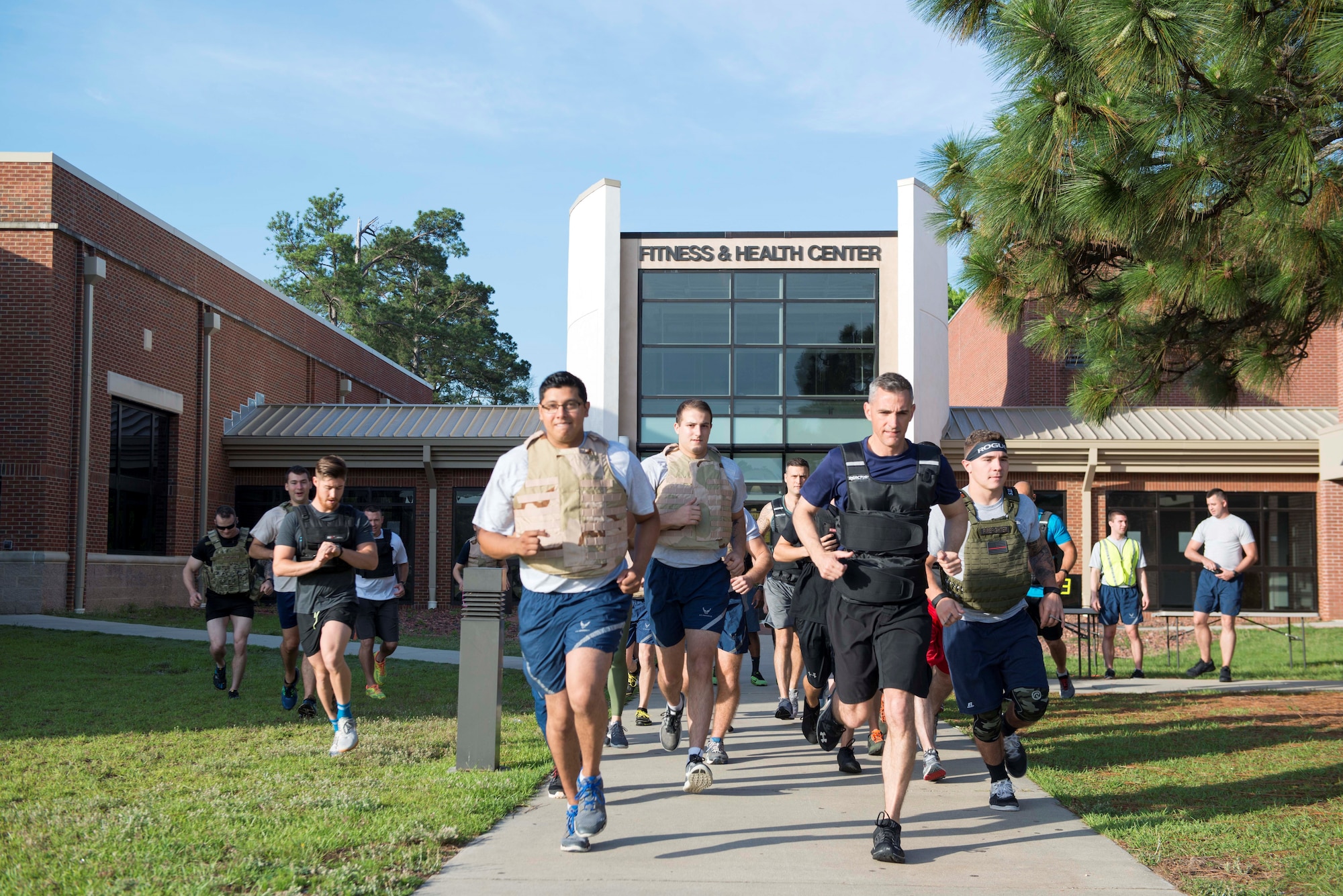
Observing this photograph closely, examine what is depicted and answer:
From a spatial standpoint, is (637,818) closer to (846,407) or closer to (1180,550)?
(846,407)

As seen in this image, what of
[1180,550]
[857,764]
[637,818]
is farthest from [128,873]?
[1180,550]

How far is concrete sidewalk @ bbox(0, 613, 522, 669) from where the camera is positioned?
53.3 feet

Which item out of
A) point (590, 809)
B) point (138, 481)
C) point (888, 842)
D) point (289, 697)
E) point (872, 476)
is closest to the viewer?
point (888, 842)

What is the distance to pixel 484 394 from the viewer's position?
59375 millimetres

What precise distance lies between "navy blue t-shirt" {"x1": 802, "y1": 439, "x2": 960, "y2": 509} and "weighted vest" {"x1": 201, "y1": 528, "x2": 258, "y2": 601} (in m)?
7.18

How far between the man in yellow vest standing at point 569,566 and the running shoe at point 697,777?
121 cm

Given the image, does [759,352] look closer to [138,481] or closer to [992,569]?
[138,481]

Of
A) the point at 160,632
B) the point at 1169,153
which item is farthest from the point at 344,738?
the point at 160,632

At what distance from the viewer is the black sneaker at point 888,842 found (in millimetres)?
5062

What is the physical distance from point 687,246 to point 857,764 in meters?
19.1

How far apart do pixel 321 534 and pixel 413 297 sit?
5169 centimetres

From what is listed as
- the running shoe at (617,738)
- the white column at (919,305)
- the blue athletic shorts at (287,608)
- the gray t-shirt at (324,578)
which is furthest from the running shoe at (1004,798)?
the white column at (919,305)

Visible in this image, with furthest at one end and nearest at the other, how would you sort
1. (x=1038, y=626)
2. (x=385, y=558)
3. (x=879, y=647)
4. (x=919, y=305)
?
(x=919, y=305), (x=385, y=558), (x=1038, y=626), (x=879, y=647)

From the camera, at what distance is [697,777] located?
6496mm
